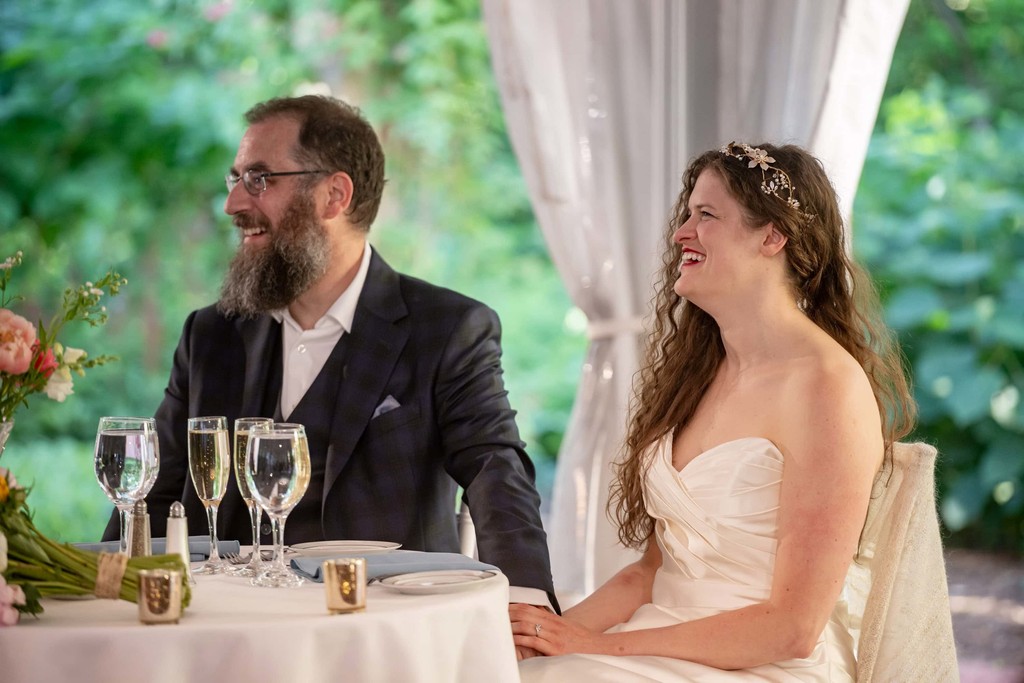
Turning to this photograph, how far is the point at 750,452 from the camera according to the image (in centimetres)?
219

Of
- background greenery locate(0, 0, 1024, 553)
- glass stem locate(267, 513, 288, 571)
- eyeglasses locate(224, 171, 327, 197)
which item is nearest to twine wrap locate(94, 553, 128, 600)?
glass stem locate(267, 513, 288, 571)

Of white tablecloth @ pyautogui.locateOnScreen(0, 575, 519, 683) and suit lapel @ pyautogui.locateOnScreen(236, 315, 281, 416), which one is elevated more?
suit lapel @ pyautogui.locateOnScreen(236, 315, 281, 416)

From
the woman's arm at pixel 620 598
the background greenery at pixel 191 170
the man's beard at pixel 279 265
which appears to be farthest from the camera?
the background greenery at pixel 191 170

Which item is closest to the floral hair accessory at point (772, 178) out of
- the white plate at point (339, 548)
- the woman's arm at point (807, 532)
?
the woman's arm at point (807, 532)

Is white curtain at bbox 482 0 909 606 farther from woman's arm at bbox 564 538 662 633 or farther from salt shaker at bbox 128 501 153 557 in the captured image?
salt shaker at bbox 128 501 153 557

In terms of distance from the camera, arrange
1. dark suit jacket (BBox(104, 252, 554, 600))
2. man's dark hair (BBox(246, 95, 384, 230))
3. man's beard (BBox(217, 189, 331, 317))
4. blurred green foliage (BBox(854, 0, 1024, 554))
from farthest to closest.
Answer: blurred green foliage (BBox(854, 0, 1024, 554))
man's dark hair (BBox(246, 95, 384, 230))
man's beard (BBox(217, 189, 331, 317))
dark suit jacket (BBox(104, 252, 554, 600))

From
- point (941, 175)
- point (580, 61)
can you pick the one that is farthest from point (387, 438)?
point (941, 175)

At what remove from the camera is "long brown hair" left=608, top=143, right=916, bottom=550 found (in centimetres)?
231

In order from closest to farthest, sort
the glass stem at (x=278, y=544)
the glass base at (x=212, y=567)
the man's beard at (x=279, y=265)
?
the glass stem at (x=278, y=544) < the glass base at (x=212, y=567) < the man's beard at (x=279, y=265)

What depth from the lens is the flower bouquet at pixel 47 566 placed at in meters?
1.56

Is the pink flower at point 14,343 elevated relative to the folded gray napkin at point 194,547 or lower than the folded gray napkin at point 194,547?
elevated

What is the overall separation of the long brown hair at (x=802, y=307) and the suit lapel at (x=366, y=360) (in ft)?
2.18

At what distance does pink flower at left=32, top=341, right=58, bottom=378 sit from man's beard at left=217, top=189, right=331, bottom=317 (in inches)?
50.8

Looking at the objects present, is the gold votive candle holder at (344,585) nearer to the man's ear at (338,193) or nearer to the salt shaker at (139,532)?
the salt shaker at (139,532)
